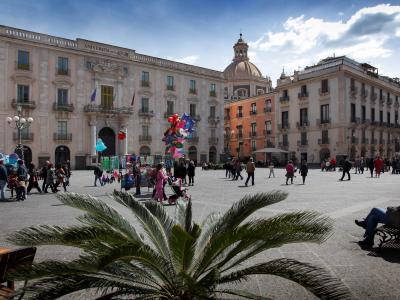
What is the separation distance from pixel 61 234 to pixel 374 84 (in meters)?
51.9

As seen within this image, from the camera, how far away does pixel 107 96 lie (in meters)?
38.3

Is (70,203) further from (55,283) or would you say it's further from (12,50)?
(12,50)

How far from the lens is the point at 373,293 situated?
4.12m

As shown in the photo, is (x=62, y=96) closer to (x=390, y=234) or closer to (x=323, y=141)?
(x=323, y=141)

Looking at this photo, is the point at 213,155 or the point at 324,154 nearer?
the point at 324,154

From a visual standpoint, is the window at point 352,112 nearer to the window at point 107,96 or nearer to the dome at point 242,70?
the window at point 107,96

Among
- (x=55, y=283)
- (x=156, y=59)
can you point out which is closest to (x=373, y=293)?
(x=55, y=283)

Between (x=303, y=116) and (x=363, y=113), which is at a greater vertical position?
(x=363, y=113)

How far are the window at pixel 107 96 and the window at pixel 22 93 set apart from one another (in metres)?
7.34

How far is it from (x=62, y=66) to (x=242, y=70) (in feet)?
140

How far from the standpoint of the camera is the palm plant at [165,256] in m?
2.79

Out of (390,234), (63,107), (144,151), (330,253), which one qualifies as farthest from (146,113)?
(390,234)

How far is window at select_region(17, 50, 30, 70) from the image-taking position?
3294 centimetres

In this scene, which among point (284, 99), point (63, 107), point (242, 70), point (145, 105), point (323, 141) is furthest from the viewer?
point (242, 70)
